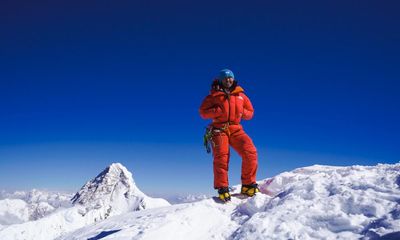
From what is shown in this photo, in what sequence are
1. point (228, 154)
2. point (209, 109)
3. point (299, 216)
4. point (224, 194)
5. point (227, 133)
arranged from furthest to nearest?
point (209, 109) < point (227, 133) < point (228, 154) < point (224, 194) < point (299, 216)

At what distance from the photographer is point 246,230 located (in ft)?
19.8

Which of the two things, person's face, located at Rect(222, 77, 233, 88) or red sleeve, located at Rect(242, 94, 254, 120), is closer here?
person's face, located at Rect(222, 77, 233, 88)

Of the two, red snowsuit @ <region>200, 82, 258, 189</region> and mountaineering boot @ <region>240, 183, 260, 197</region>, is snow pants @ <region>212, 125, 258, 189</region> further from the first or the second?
mountaineering boot @ <region>240, 183, 260, 197</region>

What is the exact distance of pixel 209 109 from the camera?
31.5 ft

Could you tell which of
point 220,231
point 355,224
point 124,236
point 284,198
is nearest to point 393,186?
point 355,224

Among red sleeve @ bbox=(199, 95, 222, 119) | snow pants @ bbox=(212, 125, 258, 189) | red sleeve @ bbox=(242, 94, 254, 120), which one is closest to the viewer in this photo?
snow pants @ bbox=(212, 125, 258, 189)

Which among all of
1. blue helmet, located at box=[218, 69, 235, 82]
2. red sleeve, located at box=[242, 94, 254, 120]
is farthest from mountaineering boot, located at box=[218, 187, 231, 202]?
blue helmet, located at box=[218, 69, 235, 82]

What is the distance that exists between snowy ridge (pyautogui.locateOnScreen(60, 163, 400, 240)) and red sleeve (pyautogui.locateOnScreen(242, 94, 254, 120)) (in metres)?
2.84

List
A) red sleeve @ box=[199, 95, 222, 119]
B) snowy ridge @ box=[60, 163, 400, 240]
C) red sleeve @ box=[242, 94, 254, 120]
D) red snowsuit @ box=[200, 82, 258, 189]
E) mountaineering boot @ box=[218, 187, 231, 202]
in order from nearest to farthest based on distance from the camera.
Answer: snowy ridge @ box=[60, 163, 400, 240], mountaineering boot @ box=[218, 187, 231, 202], red snowsuit @ box=[200, 82, 258, 189], red sleeve @ box=[199, 95, 222, 119], red sleeve @ box=[242, 94, 254, 120]

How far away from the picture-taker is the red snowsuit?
9109 mm

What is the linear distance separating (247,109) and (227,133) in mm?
1225

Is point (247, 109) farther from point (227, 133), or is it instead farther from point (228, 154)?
point (228, 154)

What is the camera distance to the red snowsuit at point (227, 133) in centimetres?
911

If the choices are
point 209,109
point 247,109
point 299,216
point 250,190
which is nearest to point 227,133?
point 209,109
